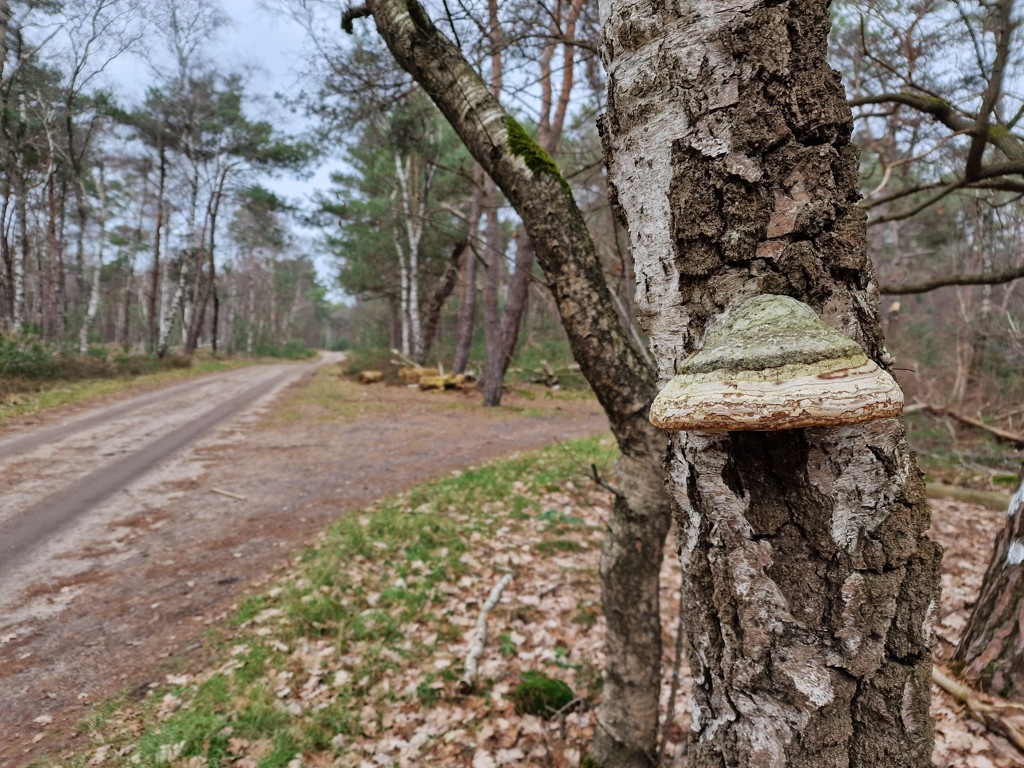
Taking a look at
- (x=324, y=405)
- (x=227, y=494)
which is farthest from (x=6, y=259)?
(x=227, y=494)

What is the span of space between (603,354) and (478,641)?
2.58m

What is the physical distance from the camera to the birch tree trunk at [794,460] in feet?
3.31

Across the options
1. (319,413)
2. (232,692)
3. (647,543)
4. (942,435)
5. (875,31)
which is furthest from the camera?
(319,413)

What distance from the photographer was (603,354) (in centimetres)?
233

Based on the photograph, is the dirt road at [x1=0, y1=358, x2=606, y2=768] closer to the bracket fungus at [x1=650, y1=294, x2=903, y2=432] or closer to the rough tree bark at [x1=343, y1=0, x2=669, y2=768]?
the rough tree bark at [x1=343, y1=0, x2=669, y2=768]

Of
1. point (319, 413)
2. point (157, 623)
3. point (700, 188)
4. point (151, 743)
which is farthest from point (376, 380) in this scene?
point (700, 188)

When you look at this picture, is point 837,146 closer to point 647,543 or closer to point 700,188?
point 700,188

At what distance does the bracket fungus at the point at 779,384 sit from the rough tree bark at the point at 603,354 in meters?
1.40

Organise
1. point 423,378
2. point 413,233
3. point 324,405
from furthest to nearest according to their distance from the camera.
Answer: point 413,233, point 423,378, point 324,405

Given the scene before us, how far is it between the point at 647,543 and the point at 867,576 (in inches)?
60.3

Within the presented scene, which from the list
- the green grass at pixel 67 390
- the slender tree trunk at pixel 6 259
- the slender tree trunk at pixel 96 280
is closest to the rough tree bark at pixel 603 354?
the green grass at pixel 67 390

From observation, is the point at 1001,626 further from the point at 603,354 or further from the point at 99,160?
the point at 99,160

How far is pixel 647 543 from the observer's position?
2.49m

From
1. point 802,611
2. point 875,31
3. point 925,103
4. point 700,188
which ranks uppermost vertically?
point 875,31
